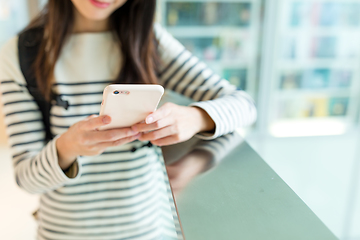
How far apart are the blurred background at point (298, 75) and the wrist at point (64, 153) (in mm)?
1492

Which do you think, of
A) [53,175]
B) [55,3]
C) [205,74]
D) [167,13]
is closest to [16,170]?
[53,175]

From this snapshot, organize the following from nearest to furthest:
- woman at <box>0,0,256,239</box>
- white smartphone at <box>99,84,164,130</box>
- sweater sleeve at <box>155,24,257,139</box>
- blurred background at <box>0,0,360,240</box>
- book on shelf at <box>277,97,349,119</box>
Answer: white smartphone at <box>99,84,164,130</box>, woman at <box>0,0,256,239</box>, sweater sleeve at <box>155,24,257,139</box>, blurred background at <box>0,0,360,240</box>, book on shelf at <box>277,97,349,119</box>

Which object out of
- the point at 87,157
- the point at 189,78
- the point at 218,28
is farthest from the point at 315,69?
the point at 87,157

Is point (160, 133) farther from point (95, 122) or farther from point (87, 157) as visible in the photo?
point (87, 157)

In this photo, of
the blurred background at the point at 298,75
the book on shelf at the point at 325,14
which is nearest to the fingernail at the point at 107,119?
the blurred background at the point at 298,75

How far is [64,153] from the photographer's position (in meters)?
0.62

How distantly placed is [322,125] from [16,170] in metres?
2.52

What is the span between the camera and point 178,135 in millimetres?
578

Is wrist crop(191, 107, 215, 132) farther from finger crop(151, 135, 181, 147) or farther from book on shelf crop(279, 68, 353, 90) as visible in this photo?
book on shelf crop(279, 68, 353, 90)

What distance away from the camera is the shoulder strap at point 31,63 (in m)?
0.73

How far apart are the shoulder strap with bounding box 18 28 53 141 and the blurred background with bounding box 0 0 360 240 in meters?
1.35

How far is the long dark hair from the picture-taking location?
0.75m

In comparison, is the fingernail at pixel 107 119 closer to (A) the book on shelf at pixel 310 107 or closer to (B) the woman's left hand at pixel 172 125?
(B) the woman's left hand at pixel 172 125

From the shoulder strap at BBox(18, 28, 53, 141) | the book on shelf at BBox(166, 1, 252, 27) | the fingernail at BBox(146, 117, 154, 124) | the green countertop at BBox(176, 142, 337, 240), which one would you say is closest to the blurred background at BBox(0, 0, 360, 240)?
the book on shelf at BBox(166, 1, 252, 27)
